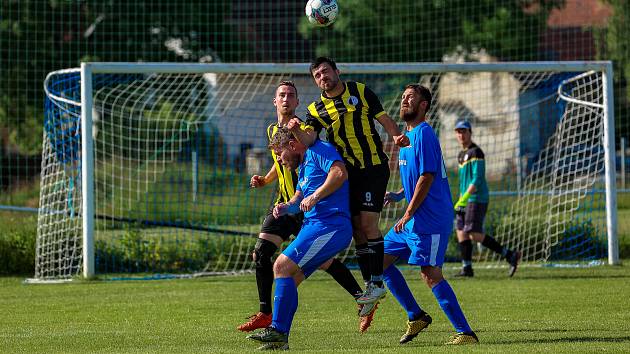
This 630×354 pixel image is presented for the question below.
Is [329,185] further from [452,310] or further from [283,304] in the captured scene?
[452,310]

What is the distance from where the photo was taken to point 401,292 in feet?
29.3

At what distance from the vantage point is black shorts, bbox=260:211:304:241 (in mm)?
9500

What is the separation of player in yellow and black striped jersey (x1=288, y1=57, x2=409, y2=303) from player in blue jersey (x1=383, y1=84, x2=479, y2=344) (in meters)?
0.55

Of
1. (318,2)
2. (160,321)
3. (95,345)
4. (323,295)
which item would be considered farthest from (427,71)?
(95,345)

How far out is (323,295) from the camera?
41.9 feet

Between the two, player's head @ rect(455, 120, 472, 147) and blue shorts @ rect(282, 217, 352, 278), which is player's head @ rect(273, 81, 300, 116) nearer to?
blue shorts @ rect(282, 217, 352, 278)

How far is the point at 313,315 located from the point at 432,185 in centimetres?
271

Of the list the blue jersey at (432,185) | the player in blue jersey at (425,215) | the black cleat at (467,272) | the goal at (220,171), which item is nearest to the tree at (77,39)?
the goal at (220,171)

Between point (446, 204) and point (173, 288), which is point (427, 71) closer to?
point (173, 288)

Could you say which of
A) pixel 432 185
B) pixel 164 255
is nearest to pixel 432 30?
pixel 164 255

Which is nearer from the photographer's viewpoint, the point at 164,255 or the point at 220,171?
the point at 164,255

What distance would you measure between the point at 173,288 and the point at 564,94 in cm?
702

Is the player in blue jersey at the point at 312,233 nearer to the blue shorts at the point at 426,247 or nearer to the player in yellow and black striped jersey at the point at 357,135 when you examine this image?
the blue shorts at the point at 426,247

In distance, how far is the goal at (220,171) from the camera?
50.9 feet
